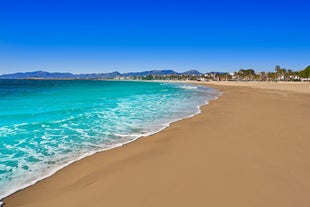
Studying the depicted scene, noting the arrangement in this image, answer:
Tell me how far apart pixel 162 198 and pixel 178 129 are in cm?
748

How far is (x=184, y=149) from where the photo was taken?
8680mm

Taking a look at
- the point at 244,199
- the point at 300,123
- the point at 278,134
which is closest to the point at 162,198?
the point at 244,199

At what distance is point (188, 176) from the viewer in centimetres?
609

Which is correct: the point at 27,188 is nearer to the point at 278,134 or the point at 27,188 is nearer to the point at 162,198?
the point at 162,198

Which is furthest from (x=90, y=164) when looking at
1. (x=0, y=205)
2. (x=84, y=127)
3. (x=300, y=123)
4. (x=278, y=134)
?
Answer: (x=300, y=123)

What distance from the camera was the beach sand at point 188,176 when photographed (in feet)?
A: 16.3

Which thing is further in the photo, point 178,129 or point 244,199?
point 178,129

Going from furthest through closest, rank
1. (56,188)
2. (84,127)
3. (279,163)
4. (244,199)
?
(84,127)
(279,163)
(56,188)
(244,199)

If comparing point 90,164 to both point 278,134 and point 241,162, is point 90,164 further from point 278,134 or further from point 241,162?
point 278,134

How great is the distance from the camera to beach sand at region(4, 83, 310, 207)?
4953 millimetres

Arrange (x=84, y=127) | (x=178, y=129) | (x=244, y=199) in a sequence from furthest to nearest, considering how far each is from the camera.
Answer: (x=84, y=127), (x=178, y=129), (x=244, y=199)

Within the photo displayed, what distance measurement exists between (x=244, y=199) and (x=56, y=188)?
3899 mm

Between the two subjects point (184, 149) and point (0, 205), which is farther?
point (184, 149)

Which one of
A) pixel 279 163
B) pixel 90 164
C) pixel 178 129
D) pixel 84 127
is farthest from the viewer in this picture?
pixel 84 127
